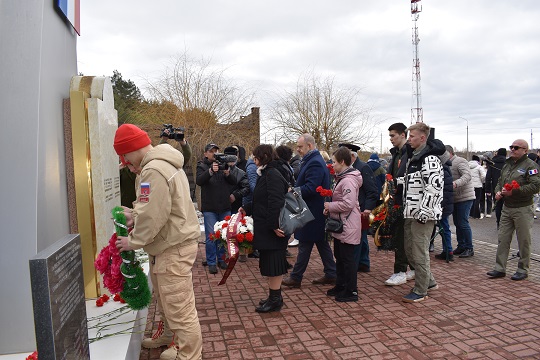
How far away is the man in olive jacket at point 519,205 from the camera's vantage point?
19.6 ft

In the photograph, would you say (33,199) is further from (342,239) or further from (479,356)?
(479,356)

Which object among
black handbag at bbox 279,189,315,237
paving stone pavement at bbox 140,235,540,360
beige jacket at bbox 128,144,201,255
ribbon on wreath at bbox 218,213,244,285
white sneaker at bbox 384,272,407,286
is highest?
beige jacket at bbox 128,144,201,255

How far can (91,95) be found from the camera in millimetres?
4555

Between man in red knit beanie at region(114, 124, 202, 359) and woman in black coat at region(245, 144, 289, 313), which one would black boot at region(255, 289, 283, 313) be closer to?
woman in black coat at region(245, 144, 289, 313)

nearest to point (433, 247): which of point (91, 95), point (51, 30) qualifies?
point (91, 95)

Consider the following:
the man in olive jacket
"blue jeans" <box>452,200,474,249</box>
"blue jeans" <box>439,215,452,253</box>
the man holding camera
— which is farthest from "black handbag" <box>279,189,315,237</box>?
"blue jeans" <box>452,200,474,249</box>

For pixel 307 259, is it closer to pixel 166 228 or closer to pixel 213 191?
pixel 213 191

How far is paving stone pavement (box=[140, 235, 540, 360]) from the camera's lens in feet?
13.1

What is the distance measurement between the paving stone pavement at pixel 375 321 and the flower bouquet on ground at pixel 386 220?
635 millimetres

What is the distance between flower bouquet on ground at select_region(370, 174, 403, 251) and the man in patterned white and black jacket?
22.2 inches

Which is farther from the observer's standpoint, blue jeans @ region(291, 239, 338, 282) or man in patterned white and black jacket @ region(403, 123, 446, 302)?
blue jeans @ region(291, 239, 338, 282)

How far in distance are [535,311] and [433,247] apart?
3.52 meters

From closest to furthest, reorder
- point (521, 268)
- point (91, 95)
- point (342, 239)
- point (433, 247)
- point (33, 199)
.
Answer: point (33, 199), point (91, 95), point (342, 239), point (521, 268), point (433, 247)

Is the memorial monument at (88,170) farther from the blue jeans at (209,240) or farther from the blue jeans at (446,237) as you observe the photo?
the blue jeans at (446,237)
